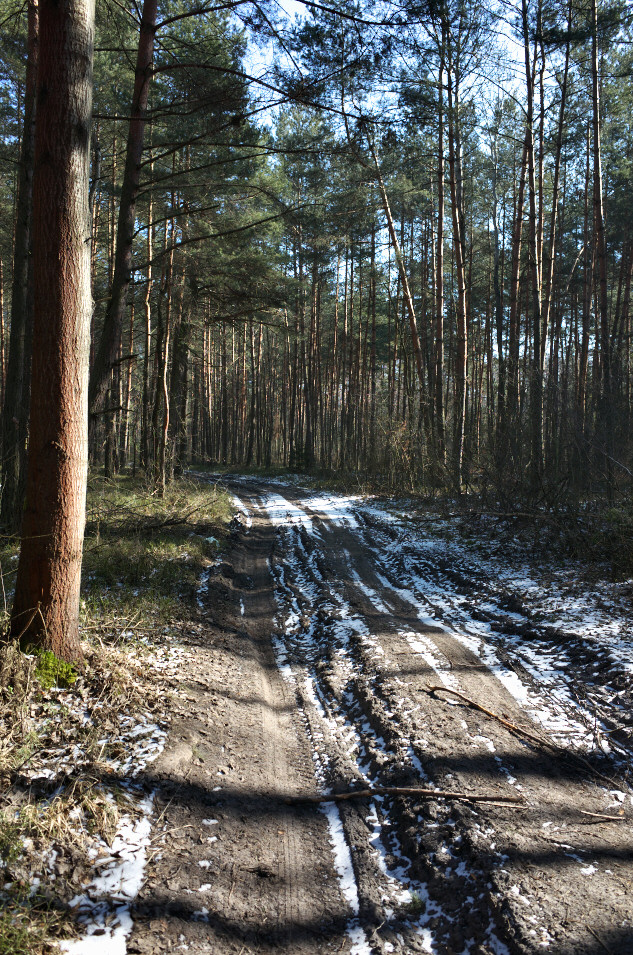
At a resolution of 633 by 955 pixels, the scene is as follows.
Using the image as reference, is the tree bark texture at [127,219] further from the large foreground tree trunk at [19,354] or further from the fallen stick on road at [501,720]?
the fallen stick on road at [501,720]

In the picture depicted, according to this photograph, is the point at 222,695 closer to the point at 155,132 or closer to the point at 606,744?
the point at 606,744

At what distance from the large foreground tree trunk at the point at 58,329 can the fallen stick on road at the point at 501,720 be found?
3.02 m

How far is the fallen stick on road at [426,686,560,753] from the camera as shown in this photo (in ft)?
12.1

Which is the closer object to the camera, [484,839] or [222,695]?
[484,839]

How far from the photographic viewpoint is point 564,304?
1031 inches

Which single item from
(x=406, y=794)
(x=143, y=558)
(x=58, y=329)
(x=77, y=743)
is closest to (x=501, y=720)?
(x=406, y=794)

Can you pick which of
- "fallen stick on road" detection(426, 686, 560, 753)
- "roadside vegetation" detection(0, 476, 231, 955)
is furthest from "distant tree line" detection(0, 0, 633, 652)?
"fallen stick on road" detection(426, 686, 560, 753)

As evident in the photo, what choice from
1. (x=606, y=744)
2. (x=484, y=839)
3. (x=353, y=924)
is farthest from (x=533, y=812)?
(x=353, y=924)

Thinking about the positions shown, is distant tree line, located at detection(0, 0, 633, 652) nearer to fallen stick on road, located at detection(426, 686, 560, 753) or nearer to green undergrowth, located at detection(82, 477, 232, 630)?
green undergrowth, located at detection(82, 477, 232, 630)

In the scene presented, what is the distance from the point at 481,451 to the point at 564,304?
1863cm

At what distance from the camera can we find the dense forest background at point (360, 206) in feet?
22.9

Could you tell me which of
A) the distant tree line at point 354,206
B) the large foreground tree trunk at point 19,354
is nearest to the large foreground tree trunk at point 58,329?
the distant tree line at point 354,206

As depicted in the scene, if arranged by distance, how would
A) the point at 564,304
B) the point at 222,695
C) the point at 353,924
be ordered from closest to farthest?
the point at 353,924 → the point at 222,695 → the point at 564,304

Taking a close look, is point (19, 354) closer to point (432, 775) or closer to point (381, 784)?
point (381, 784)
